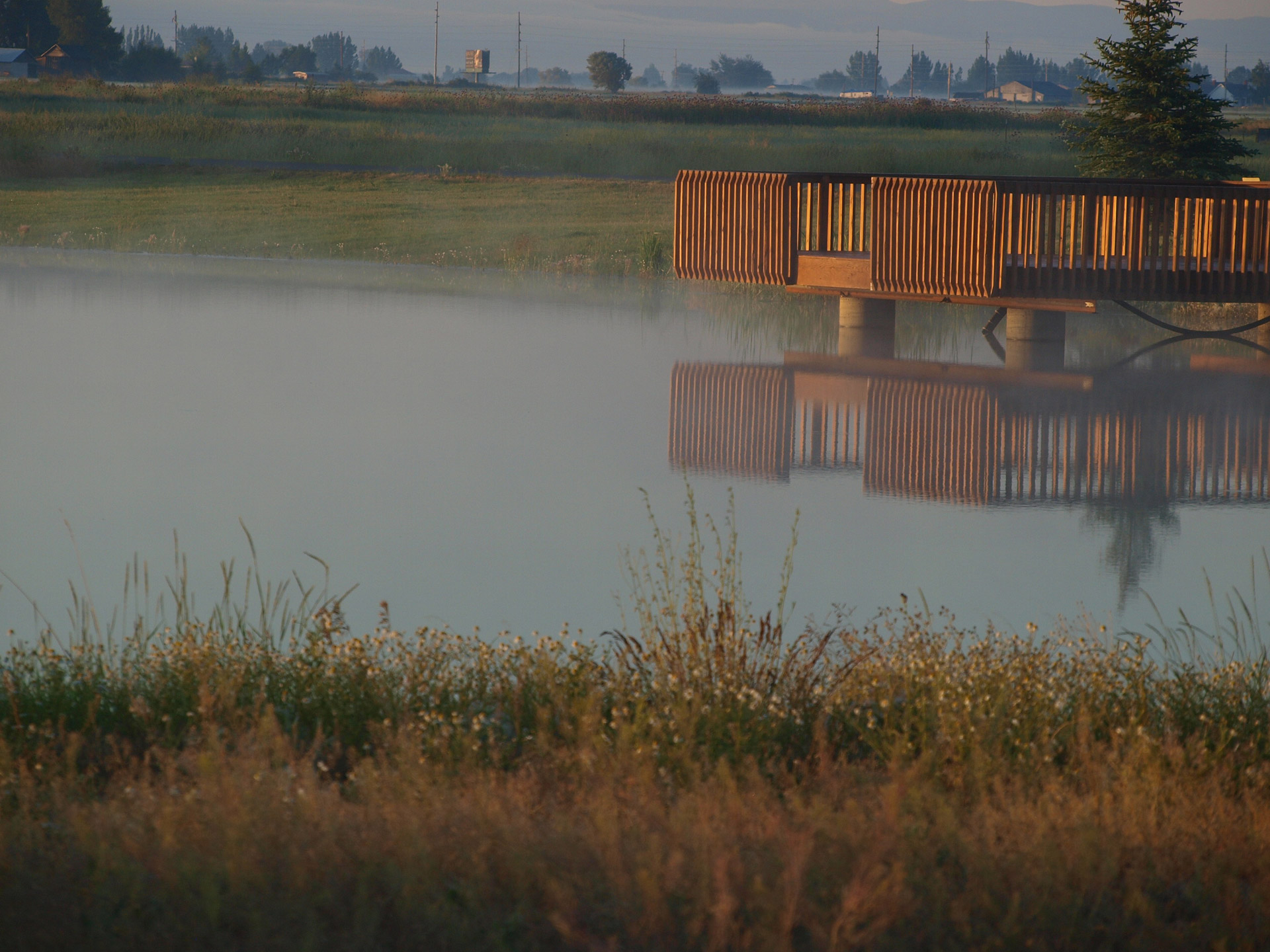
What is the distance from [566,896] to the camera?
3.11 meters

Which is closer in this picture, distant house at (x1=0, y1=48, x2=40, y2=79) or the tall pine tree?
the tall pine tree

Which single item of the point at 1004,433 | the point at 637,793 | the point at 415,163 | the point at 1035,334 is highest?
the point at 415,163

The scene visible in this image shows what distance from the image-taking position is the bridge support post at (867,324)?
14.1 m

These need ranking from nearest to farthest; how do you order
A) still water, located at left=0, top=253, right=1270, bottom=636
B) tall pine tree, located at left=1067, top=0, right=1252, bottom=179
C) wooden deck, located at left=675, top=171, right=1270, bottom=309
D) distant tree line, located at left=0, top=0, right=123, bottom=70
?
still water, located at left=0, top=253, right=1270, bottom=636 → wooden deck, located at left=675, top=171, right=1270, bottom=309 → tall pine tree, located at left=1067, top=0, right=1252, bottom=179 → distant tree line, located at left=0, top=0, right=123, bottom=70

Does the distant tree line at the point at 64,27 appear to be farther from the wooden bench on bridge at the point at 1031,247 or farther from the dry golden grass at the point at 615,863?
the dry golden grass at the point at 615,863

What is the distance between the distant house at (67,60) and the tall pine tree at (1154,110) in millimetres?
93212

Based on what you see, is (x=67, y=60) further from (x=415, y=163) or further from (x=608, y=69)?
(x=415, y=163)

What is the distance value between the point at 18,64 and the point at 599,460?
100986mm

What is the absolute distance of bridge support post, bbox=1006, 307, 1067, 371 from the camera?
43.4 ft

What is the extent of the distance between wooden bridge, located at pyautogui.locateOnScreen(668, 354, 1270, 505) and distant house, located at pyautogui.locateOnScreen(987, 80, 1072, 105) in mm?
139461

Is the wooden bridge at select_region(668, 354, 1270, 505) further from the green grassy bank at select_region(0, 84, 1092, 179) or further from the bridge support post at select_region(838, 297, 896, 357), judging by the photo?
the green grassy bank at select_region(0, 84, 1092, 179)

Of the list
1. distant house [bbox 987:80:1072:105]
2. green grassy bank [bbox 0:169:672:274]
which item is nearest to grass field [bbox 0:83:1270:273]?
green grassy bank [bbox 0:169:672:274]

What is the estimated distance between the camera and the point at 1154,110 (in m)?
18.1

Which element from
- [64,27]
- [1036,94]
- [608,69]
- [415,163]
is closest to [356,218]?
[415,163]
